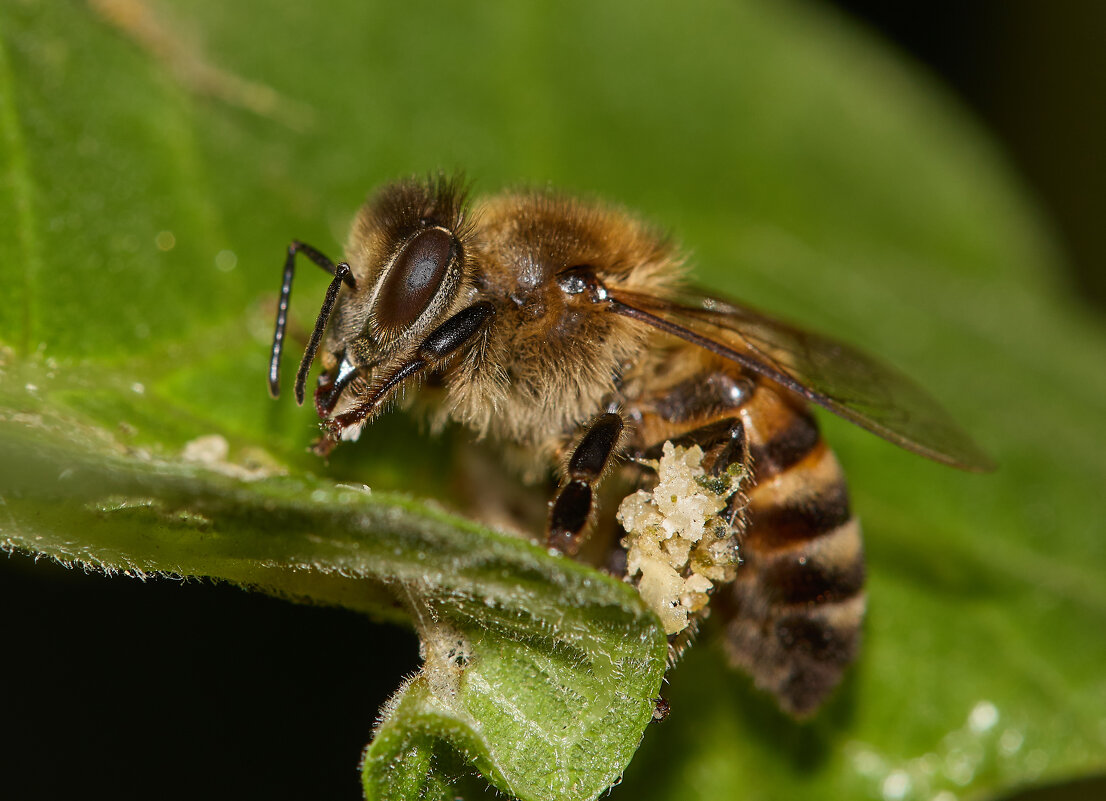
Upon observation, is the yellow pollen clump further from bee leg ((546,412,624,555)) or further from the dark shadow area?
the dark shadow area

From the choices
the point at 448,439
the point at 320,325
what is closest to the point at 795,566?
the point at 448,439

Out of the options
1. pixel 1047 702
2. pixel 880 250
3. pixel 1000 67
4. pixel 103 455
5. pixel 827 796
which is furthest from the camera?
pixel 1000 67

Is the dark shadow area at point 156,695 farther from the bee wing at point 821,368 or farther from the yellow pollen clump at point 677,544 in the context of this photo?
the bee wing at point 821,368

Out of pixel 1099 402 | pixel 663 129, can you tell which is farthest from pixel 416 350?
pixel 1099 402

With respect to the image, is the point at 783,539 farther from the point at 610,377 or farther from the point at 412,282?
the point at 412,282

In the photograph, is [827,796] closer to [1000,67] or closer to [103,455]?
[103,455]
